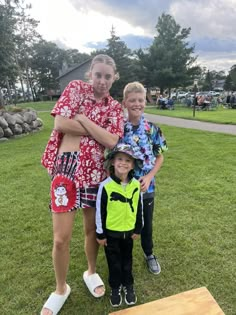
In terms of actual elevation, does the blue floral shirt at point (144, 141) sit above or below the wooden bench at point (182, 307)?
above

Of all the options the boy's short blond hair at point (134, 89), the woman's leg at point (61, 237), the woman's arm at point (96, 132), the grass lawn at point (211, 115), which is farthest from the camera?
the grass lawn at point (211, 115)

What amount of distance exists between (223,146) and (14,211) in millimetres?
5790

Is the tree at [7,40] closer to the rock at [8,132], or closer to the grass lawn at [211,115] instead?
the rock at [8,132]

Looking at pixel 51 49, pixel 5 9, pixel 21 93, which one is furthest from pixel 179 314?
pixel 51 49

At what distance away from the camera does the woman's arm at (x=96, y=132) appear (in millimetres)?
1896

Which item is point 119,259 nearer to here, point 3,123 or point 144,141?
point 144,141

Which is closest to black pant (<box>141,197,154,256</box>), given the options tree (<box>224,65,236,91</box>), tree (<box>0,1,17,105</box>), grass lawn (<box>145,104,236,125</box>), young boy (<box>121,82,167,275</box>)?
young boy (<box>121,82,167,275</box>)

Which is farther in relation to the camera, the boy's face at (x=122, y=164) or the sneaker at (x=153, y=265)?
the sneaker at (x=153, y=265)

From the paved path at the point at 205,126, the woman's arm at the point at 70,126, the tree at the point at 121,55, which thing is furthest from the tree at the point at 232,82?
the woman's arm at the point at 70,126

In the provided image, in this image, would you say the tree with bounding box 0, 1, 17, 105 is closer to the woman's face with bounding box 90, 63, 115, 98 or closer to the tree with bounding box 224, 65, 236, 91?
the woman's face with bounding box 90, 63, 115, 98

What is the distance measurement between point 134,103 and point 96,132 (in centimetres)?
44

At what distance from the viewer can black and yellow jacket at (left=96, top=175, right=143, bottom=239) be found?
2.05m

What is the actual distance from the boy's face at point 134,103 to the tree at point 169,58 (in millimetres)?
33156

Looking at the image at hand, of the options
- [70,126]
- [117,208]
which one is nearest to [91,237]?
[117,208]
